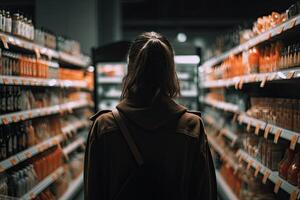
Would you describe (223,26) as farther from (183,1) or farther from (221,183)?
(221,183)

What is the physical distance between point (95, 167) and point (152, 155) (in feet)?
0.95

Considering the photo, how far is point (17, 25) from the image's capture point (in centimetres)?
363

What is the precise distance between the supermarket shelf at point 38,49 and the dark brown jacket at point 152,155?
5.69 feet

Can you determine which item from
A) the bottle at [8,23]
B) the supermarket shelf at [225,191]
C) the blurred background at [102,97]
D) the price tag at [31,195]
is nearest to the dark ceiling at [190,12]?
the blurred background at [102,97]

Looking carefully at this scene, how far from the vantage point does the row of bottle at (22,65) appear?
3.44 metres

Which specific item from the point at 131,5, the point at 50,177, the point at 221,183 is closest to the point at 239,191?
the point at 221,183

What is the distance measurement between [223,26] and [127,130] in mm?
13170

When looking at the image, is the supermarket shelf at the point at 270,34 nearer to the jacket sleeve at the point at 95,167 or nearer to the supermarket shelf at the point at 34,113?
the jacket sleeve at the point at 95,167

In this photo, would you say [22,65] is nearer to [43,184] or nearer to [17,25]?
[17,25]

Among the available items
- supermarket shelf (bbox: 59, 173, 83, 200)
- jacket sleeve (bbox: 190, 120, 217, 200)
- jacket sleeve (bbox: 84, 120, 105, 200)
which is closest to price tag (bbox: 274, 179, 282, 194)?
jacket sleeve (bbox: 190, 120, 217, 200)

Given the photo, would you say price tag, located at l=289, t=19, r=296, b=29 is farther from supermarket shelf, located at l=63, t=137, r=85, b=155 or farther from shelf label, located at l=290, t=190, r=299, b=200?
supermarket shelf, located at l=63, t=137, r=85, b=155

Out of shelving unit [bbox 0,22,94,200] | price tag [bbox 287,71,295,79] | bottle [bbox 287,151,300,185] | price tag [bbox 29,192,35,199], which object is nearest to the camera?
price tag [bbox 287,71,295,79]

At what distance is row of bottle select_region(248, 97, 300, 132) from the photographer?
3002 mm

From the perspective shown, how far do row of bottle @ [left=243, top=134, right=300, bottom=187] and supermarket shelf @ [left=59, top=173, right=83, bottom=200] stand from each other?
7.66 feet
